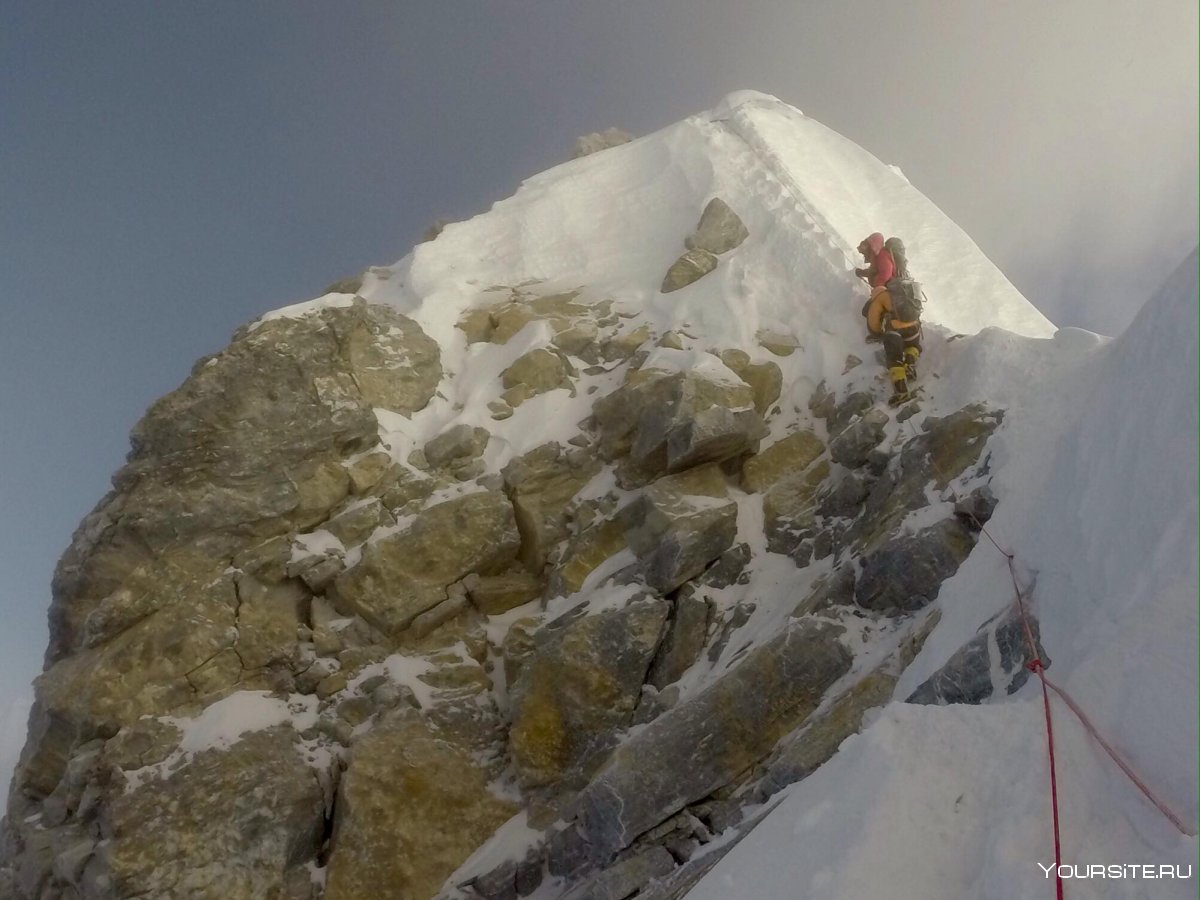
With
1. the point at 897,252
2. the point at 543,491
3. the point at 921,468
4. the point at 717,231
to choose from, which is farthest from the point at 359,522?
the point at 897,252

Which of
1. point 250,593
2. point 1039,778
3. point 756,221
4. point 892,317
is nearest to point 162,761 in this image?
point 250,593

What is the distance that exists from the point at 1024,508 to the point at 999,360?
3485 mm

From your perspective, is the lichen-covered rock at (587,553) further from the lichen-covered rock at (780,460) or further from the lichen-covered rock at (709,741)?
the lichen-covered rock at (709,741)

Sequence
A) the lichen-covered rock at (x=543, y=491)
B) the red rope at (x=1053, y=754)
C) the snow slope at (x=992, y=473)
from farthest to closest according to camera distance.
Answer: the lichen-covered rock at (x=543, y=491)
the snow slope at (x=992, y=473)
the red rope at (x=1053, y=754)

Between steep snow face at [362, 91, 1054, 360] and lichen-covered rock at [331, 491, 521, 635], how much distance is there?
16.1 feet

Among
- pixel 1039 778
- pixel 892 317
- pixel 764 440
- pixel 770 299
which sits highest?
pixel 770 299

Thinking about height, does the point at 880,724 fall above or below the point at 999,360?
below

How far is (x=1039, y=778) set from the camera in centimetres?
429

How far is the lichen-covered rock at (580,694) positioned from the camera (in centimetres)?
1028

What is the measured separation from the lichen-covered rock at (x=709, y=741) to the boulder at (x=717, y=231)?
1041 centimetres

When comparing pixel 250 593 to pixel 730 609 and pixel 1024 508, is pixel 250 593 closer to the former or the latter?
pixel 730 609

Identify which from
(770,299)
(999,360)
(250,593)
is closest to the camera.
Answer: (999,360)

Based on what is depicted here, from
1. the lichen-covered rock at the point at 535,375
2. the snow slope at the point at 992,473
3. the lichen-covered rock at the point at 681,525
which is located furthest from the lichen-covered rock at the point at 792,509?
the lichen-covered rock at the point at 535,375

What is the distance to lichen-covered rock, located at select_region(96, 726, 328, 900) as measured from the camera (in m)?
9.75
